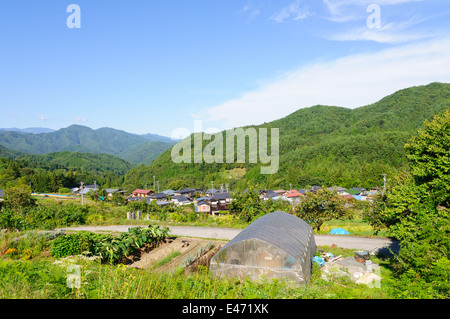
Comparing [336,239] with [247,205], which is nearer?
[336,239]

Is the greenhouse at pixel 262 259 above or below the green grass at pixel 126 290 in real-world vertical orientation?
below

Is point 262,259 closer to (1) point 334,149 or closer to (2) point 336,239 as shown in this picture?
(2) point 336,239

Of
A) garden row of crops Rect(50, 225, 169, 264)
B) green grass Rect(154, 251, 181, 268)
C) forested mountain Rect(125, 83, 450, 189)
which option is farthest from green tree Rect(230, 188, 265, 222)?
forested mountain Rect(125, 83, 450, 189)

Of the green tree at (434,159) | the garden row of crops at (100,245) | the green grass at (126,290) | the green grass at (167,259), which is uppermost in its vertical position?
the green tree at (434,159)

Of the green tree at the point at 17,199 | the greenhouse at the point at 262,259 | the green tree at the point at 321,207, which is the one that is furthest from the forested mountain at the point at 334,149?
the greenhouse at the point at 262,259

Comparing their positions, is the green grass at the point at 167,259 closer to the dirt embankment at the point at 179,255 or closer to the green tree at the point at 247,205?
the dirt embankment at the point at 179,255

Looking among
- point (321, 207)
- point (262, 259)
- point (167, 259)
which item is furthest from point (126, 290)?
point (321, 207)
